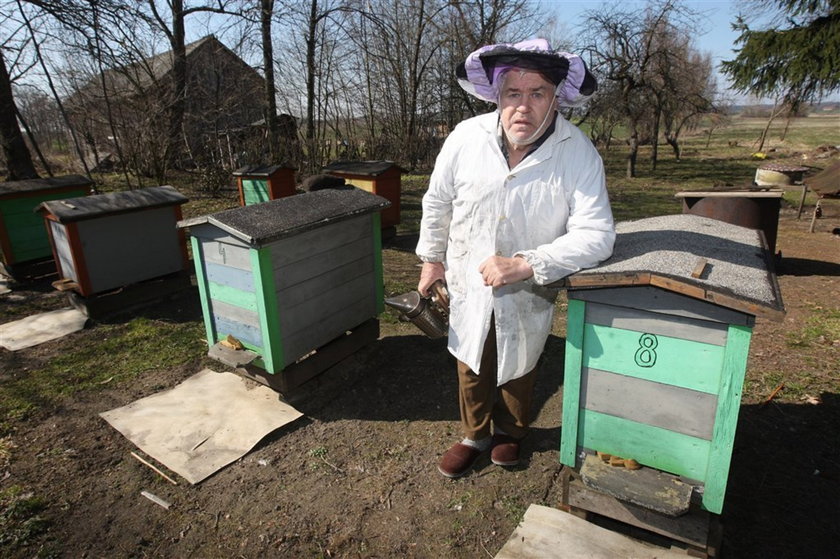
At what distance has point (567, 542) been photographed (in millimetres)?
2320

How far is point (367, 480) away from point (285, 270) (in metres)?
1.44

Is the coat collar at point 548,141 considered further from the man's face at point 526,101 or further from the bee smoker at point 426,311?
the bee smoker at point 426,311

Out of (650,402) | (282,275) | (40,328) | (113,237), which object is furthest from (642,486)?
(40,328)

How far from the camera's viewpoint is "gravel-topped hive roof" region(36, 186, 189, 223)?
4.84 meters

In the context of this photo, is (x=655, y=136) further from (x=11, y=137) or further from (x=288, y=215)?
(x=11, y=137)

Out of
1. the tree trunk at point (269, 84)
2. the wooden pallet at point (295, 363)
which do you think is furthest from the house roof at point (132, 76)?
the wooden pallet at point (295, 363)

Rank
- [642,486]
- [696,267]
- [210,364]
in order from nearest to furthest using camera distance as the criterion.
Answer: [696,267] → [642,486] → [210,364]

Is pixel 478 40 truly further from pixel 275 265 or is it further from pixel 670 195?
pixel 275 265

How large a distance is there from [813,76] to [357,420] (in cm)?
1461

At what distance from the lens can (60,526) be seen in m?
2.62

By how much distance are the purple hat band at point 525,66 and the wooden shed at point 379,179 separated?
5552mm

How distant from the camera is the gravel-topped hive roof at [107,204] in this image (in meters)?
4.84

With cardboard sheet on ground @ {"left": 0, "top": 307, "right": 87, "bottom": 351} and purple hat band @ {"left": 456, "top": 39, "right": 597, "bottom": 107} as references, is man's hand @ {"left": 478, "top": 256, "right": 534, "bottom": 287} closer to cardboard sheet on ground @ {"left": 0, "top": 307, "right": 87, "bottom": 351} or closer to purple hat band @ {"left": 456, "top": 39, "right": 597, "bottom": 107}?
purple hat band @ {"left": 456, "top": 39, "right": 597, "bottom": 107}

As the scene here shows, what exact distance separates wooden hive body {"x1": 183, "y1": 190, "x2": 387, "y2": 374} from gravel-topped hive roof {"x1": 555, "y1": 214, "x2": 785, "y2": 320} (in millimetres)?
1901
